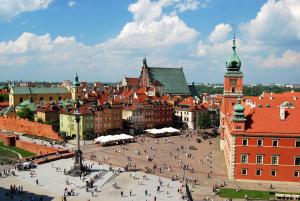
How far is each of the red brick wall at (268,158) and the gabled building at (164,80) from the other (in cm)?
6601

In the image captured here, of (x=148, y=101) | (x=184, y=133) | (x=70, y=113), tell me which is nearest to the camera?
(x=70, y=113)

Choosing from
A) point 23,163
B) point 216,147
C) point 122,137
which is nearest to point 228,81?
point 216,147

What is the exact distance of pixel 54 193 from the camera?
3938cm

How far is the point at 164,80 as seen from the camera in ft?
383

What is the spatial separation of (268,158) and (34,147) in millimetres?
36754

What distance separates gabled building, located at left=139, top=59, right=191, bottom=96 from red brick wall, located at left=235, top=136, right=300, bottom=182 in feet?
217

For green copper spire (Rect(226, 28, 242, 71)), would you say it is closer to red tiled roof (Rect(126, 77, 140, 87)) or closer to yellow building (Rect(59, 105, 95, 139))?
yellow building (Rect(59, 105, 95, 139))

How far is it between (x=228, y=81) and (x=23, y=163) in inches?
1305

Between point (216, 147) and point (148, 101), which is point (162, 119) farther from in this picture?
point (216, 147)

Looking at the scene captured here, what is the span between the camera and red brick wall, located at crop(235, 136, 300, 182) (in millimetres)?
43469

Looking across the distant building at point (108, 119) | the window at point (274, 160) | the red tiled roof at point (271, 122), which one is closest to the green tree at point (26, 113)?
the distant building at point (108, 119)

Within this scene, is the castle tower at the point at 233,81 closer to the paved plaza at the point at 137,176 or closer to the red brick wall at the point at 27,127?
the paved plaza at the point at 137,176

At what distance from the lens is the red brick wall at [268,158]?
43.5 m

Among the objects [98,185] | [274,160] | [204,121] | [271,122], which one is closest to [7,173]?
[98,185]
